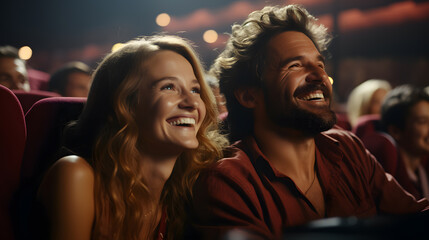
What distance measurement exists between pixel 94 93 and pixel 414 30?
4145 millimetres

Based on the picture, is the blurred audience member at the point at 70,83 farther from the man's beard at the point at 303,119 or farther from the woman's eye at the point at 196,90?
the man's beard at the point at 303,119

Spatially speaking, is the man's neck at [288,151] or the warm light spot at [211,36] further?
the warm light spot at [211,36]

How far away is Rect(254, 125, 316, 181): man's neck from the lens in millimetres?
896

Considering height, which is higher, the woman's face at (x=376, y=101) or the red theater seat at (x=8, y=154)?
the red theater seat at (x=8, y=154)

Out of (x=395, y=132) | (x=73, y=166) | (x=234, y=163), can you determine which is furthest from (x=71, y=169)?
(x=395, y=132)

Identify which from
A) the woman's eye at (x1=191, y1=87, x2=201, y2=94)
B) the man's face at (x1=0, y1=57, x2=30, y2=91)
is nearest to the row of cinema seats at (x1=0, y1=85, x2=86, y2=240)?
the woman's eye at (x1=191, y1=87, x2=201, y2=94)

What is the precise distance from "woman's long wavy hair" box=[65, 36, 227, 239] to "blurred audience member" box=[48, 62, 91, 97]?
4.21 ft

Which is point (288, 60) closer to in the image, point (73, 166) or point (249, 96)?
point (249, 96)

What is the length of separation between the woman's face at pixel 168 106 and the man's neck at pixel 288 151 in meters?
0.16

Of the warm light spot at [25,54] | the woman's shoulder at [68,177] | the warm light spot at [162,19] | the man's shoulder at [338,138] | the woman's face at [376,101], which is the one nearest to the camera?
the woman's shoulder at [68,177]

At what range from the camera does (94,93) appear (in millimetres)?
888

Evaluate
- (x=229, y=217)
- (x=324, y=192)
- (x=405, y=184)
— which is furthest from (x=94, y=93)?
(x=405, y=184)

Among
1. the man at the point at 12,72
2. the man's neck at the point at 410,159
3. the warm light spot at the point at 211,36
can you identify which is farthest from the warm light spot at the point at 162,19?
the man's neck at the point at 410,159

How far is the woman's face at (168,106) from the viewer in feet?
2.79
